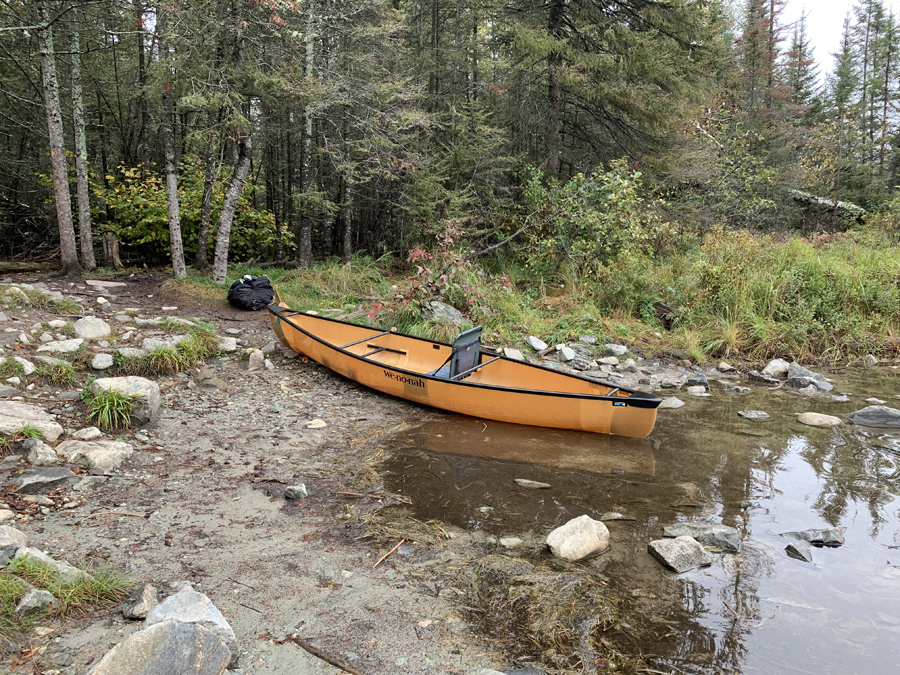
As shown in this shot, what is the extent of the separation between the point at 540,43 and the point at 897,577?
11226 millimetres

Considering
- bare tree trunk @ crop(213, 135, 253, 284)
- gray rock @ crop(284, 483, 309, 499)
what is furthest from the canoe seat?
bare tree trunk @ crop(213, 135, 253, 284)

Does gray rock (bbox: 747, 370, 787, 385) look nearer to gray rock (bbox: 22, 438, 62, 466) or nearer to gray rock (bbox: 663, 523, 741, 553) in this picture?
gray rock (bbox: 663, 523, 741, 553)

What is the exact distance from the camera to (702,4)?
12.1 meters

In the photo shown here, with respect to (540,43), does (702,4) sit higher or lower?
higher

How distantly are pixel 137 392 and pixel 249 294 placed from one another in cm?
500

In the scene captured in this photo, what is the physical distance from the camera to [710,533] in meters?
4.18

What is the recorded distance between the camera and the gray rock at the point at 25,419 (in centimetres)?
461

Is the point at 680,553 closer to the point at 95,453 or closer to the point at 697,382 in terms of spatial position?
the point at 95,453

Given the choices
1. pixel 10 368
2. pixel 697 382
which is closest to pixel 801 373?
pixel 697 382

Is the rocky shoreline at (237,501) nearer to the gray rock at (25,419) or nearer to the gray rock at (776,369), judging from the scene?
the gray rock at (25,419)

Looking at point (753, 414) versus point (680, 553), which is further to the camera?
point (753, 414)

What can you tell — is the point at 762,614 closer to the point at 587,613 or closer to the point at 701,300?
the point at 587,613

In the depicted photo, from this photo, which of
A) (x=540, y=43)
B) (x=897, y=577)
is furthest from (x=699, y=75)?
(x=897, y=577)

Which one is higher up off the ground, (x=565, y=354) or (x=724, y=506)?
(x=565, y=354)
